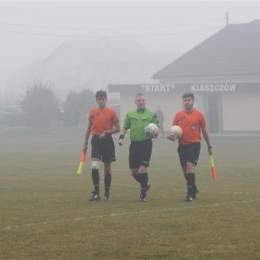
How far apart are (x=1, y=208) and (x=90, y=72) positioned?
126 meters

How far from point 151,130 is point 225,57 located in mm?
42765

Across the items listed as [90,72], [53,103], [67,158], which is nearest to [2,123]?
[53,103]

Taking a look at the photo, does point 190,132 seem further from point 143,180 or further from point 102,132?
point 102,132

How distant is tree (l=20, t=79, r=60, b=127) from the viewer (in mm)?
58812

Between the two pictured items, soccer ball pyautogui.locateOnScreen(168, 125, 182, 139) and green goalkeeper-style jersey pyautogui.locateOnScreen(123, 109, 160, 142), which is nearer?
soccer ball pyautogui.locateOnScreen(168, 125, 182, 139)

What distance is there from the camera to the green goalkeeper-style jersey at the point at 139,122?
47.5 ft

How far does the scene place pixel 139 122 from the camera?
47.6ft

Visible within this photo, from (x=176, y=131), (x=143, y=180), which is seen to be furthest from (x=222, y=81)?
(x=176, y=131)

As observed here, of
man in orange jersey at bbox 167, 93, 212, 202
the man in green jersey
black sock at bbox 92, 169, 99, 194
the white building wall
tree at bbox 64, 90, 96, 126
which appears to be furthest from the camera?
tree at bbox 64, 90, 96, 126

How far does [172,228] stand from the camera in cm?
1113

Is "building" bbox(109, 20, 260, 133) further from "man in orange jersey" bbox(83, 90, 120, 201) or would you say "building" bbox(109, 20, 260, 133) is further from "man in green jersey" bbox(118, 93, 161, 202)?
"man in green jersey" bbox(118, 93, 161, 202)

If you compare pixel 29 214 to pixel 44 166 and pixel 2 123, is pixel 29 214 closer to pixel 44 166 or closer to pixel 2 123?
pixel 44 166

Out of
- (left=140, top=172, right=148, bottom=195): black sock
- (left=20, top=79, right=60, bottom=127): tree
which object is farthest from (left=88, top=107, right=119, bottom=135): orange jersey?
(left=20, top=79, right=60, bottom=127): tree

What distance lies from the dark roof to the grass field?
32.0 meters
